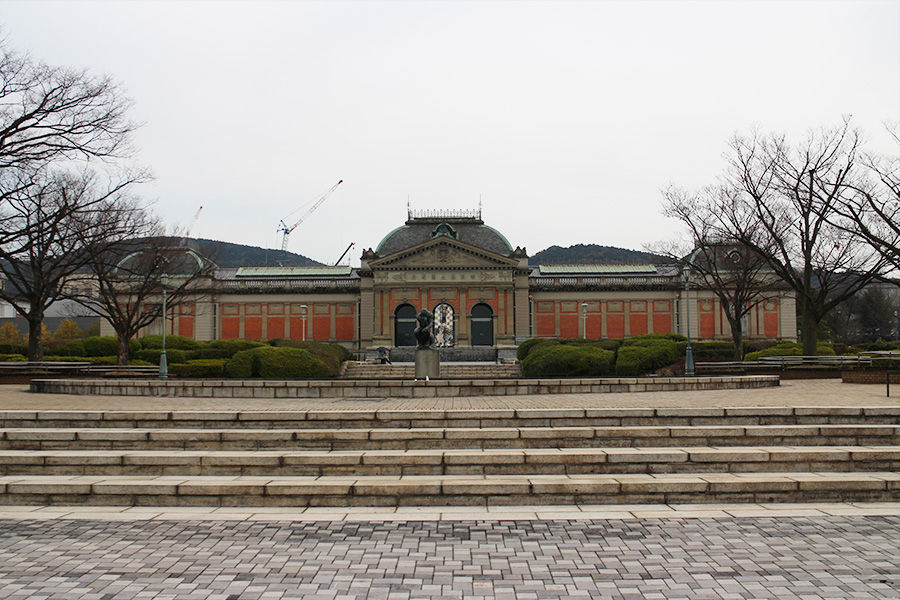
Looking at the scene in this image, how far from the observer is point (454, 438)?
423 inches

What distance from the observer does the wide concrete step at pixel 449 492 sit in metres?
8.99

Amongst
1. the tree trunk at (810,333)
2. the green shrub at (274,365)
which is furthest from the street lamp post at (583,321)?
the green shrub at (274,365)

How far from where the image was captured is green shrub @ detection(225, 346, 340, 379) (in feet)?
93.6

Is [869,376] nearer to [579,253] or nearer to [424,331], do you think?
[424,331]

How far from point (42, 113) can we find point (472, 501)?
1953cm

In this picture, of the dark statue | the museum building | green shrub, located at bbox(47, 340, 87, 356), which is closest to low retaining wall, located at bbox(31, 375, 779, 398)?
the dark statue

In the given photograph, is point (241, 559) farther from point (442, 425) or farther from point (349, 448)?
point (442, 425)

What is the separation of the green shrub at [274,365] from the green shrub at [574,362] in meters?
9.84

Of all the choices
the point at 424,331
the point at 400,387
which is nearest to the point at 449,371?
the point at 424,331

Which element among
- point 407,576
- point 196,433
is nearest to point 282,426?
point 196,433

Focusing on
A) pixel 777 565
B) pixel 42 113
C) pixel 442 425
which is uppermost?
pixel 42 113

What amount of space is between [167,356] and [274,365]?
26.1 feet

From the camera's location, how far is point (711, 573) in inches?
253

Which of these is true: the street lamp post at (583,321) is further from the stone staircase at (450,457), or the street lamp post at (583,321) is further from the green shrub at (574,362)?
the stone staircase at (450,457)
